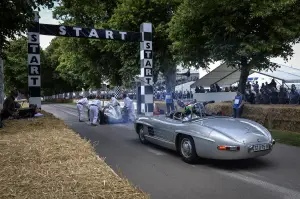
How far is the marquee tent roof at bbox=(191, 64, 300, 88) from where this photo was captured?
62.8 feet

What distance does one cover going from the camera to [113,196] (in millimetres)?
2268

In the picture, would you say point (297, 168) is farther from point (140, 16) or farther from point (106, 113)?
point (140, 16)

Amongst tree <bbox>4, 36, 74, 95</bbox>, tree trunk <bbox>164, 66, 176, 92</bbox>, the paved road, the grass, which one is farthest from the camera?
tree <bbox>4, 36, 74, 95</bbox>

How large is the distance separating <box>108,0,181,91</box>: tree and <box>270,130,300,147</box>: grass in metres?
9.83

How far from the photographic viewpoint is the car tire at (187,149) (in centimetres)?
605

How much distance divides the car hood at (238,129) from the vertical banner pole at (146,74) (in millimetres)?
6866

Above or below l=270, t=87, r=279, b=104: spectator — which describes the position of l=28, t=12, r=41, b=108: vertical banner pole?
above

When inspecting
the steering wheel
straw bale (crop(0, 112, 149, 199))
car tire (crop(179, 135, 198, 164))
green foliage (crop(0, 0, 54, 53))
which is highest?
green foliage (crop(0, 0, 54, 53))

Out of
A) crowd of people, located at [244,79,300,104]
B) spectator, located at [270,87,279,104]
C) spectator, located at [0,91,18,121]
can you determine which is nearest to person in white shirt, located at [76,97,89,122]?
spectator, located at [0,91,18,121]

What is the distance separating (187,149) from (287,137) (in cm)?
489

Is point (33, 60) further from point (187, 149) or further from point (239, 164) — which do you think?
point (239, 164)

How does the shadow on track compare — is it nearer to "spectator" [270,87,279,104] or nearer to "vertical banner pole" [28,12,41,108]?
"vertical banner pole" [28,12,41,108]

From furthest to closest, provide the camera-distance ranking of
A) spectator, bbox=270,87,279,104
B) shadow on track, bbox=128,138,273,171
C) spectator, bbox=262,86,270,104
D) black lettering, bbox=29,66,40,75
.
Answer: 1. spectator, bbox=262,86,270,104
2. spectator, bbox=270,87,279,104
3. black lettering, bbox=29,66,40,75
4. shadow on track, bbox=128,138,273,171

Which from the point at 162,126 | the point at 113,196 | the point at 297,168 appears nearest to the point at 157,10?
the point at 162,126
